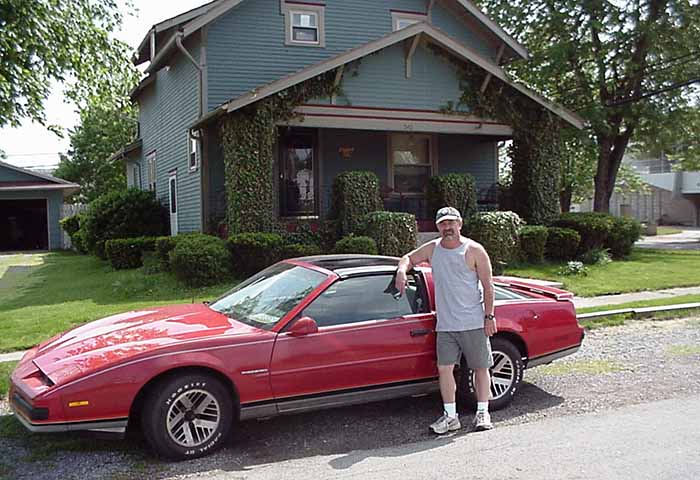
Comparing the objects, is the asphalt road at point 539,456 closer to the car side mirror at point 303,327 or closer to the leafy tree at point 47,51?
the car side mirror at point 303,327

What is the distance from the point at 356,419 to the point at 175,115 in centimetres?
1523

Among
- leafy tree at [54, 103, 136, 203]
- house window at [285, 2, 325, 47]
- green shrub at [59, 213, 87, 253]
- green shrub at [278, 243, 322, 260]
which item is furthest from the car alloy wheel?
leafy tree at [54, 103, 136, 203]

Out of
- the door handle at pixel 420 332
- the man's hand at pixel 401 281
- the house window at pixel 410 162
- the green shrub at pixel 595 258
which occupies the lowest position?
the green shrub at pixel 595 258

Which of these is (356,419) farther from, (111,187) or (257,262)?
(111,187)

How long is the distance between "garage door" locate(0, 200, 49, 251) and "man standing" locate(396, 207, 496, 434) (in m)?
29.4

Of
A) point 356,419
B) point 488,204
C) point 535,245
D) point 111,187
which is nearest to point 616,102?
point 488,204

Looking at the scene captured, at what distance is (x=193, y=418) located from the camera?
191 inches

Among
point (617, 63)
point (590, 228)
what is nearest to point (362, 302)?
point (590, 228)

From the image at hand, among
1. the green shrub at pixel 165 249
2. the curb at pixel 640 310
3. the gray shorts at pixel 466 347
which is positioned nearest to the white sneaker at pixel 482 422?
the gray shorts at pixel 466 347

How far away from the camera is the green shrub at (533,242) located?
603 inches

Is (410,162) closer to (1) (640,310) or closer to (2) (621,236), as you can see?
(2) (621,236)

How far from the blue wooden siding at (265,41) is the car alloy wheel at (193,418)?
1269 cm

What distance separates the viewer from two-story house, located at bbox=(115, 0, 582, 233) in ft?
50.8

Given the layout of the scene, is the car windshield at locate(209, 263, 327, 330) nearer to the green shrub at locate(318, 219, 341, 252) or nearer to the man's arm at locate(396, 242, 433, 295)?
the man's arm at locate(396, 242, 433, 295)
